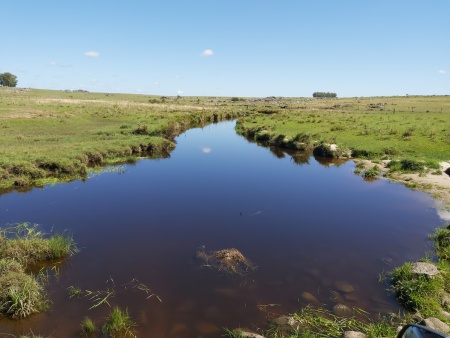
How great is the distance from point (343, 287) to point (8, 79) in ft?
739

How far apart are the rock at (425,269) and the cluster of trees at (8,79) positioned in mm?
226064

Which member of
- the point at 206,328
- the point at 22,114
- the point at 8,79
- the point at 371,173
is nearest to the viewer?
the point at 206,328

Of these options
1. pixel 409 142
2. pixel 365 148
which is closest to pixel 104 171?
pixel 365 148

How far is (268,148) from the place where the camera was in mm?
46219

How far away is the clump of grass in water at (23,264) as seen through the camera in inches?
419

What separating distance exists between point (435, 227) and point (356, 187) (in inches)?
339

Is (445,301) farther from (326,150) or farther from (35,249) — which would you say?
(326,150)

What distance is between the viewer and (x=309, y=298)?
39.3 ft

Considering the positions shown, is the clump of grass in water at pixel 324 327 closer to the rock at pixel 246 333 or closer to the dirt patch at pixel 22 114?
the rock at pixel 246 333

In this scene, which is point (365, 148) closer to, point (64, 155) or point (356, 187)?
point (356, 187)

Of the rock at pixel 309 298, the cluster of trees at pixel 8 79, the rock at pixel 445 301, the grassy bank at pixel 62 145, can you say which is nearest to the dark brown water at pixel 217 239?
the rock at pixel 309 298

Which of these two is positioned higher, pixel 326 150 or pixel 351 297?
pixel 326 150

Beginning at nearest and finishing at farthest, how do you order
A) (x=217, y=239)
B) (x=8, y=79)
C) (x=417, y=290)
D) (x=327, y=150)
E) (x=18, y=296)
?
1. (x=18, y=296)
2. (x=417, y=290)
3. (x=217, y=239)
4. (x=327, y=150)
5. (x=8, y=79)

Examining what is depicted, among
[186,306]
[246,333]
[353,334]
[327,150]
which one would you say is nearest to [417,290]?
[353,334]
